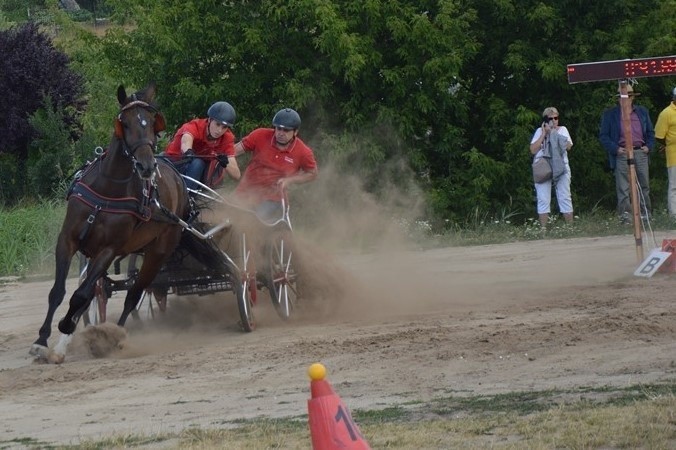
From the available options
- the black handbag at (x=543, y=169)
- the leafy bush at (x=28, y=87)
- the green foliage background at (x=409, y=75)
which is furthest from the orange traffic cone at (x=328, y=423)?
the leafy bush at (x=28, y=87)

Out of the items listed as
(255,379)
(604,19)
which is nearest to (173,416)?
(255,379)

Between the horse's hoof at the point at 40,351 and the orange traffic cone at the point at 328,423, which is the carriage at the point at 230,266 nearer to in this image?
the horse's hoof at the point at 40,351

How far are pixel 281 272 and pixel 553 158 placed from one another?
771cm

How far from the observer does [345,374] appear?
32.4 feet

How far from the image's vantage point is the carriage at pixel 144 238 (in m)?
10.9

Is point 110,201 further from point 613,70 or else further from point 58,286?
point 613,70

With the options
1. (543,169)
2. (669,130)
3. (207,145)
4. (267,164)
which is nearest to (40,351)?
(207,145)

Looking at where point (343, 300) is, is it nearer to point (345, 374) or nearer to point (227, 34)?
point (345, 374)

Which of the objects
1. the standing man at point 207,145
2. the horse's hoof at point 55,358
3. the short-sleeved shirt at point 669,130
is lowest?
the horse's hoof at point 55,358

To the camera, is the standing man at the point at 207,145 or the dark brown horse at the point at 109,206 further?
the standing man at the point at 207,145

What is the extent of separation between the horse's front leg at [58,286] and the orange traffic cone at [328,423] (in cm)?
524

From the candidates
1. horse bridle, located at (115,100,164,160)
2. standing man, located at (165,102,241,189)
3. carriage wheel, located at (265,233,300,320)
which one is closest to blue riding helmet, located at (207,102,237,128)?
standing man, located at (165,102,241,189)

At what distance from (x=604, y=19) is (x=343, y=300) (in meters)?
10.8

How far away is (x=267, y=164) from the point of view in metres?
13.5
